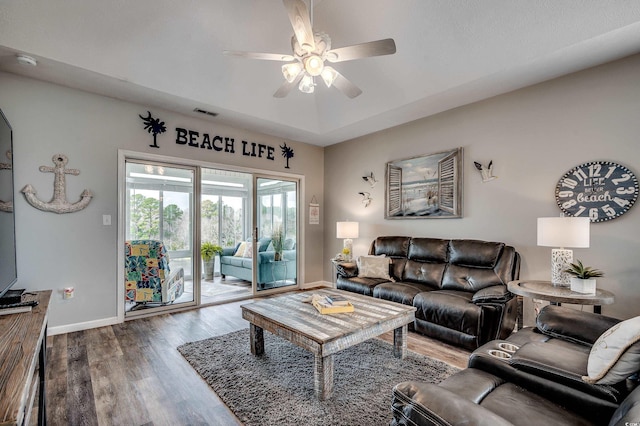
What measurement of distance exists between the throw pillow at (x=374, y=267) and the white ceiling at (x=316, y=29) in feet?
6.43

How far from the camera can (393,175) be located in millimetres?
4629

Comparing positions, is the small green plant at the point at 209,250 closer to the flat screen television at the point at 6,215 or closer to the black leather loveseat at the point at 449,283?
the black leather loveseat at the point at 449,283

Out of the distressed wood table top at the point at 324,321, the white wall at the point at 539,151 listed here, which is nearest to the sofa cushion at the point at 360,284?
the distressed wood table top at the point at 324,321

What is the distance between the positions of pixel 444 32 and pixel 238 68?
2.32 metres

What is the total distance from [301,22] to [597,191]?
305cm

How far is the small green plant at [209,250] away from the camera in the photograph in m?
5.33

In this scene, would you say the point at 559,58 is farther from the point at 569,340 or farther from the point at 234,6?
the point at 234,6

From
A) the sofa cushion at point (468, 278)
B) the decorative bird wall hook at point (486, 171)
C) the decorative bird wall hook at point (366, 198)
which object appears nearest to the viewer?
the sofa cushion at point (468, 278)

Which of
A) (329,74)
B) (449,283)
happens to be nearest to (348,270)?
(449,283)

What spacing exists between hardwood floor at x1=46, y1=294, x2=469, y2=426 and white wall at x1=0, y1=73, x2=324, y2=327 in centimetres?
50

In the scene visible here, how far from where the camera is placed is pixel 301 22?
2.07 meters

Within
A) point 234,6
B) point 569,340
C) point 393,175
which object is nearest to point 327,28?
point 234,6

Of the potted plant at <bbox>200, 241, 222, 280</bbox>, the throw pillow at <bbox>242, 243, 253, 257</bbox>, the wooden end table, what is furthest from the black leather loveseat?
the potted plant at <bbox>200, 241, 222, 280</bbox>

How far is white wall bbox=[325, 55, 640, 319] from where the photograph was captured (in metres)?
2.71
